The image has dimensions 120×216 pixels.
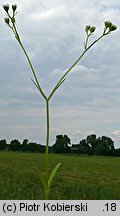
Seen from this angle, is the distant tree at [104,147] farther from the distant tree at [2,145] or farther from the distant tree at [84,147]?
the distant tree at [2,145]

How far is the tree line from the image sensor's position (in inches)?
4567

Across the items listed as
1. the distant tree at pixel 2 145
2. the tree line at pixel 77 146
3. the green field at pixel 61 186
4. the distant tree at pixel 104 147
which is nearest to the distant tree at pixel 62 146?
the tree line at pixel 77 146

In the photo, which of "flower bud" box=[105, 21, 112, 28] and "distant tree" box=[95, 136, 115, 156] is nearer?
"flower bud" box=[105, 21, 112, 28]

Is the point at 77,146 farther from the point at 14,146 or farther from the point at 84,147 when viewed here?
the point at 14,146

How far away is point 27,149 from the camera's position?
12444 cm

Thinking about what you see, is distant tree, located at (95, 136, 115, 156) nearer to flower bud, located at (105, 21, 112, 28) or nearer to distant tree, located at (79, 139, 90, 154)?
distant tree, located at (79, 139, 90, 154)

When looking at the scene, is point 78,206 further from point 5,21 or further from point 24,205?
point 5,21

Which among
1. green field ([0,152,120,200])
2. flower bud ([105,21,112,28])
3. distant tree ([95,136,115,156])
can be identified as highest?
distant tree ([95,136,115,156])

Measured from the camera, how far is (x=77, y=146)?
4934 inches

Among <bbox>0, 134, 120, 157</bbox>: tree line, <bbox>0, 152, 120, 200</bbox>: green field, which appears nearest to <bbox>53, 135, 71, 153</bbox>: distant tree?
<bbox>0, 134, 120, 157</bbox>: tree line

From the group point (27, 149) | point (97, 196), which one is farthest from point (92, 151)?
point (97, 196)

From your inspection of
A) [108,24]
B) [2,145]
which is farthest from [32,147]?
[108,24]

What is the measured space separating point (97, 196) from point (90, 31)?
6669mm

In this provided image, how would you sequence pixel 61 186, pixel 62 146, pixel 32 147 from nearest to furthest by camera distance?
pixel 61 186, pixel 62 146, pixel 32 147
